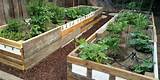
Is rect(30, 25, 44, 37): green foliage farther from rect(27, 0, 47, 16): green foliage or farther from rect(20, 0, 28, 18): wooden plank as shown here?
rect(20, 0, 28, 18): wooden plank

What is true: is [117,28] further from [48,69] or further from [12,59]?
[12,59]

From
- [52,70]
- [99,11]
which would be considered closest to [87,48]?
[52,70]

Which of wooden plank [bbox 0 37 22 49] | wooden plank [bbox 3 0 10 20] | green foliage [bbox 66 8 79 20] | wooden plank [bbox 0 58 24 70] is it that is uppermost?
wooden plank [bbox 3 0 10 20]

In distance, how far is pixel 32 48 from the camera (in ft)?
8.32

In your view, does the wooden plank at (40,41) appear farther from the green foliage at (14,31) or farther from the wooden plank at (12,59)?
the green foliage at (14,31)

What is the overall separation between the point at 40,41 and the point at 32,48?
0.20 meters

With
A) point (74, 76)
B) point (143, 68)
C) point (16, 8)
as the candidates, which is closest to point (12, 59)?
point (74, 76)

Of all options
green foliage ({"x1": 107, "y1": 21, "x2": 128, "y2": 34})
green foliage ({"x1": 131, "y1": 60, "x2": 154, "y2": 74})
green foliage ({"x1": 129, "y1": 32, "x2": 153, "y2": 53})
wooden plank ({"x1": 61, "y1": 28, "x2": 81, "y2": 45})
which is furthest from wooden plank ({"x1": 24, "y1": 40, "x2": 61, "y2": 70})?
green foliage ({"x1": 131, "y1": 60, "x2": 154, "y2": 74})

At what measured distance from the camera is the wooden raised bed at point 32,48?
7.86 feet

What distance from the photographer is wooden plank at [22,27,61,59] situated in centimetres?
243

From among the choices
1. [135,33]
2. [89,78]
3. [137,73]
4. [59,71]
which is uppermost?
[135,33]

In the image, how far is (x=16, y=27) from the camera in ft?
9.70

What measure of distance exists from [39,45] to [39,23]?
54 cm

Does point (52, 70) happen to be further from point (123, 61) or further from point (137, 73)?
point (137, 73)
